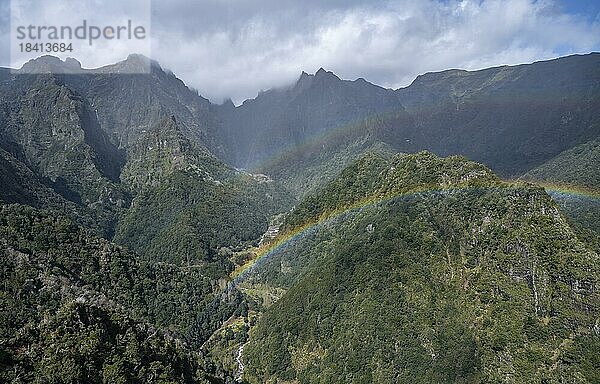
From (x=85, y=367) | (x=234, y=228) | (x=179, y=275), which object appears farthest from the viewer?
(x=234, y=228)

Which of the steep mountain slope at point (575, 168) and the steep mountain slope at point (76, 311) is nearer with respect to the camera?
the steep mountain slope at point (76, 311)

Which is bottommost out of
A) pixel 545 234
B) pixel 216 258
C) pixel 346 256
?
pixel 216 258

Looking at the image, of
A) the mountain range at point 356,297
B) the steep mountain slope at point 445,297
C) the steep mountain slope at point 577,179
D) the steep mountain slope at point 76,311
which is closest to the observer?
the steep mountain slope at point 76,311

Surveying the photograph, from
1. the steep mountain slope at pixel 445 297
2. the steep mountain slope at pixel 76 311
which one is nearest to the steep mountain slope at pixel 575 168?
the steep mountain slope at pixel 445 297

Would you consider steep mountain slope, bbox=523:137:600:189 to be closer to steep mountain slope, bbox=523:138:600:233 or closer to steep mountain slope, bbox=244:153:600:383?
steep mountain slope, bbox=523:138:600:233

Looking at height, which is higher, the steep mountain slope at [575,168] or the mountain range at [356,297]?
the steep mountain slope at [575,168]

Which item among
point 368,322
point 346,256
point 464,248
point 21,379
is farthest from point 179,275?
point 21,379

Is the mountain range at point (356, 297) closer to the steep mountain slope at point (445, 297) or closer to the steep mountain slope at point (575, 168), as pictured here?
the steep mountain slope at point (445, 297)

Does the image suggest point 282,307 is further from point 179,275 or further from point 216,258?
point 216,258

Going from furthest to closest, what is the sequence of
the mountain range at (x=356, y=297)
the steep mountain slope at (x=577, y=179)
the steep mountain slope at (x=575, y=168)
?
the steep mountain slope at (x=575, y=168) → the steep mountain slope at (x=577, y=179) → the mountain range at (x=356, y=297)

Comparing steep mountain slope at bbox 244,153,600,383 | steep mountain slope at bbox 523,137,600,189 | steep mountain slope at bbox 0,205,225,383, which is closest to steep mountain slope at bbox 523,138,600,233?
steep mountain slope at bbox 523,137,600,189
